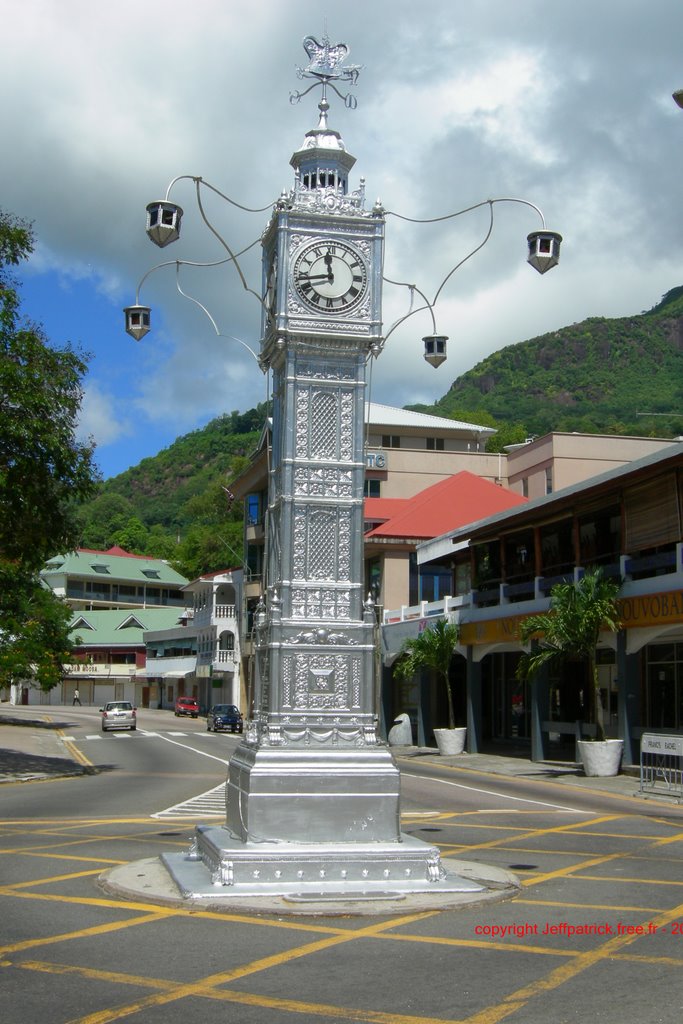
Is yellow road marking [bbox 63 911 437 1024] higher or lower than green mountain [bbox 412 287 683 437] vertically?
lower

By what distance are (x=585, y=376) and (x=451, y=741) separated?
148 m

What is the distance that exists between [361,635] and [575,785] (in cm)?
1400

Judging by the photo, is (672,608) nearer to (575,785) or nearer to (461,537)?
(575,785)

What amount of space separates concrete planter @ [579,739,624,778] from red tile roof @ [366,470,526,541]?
2197 centimetres

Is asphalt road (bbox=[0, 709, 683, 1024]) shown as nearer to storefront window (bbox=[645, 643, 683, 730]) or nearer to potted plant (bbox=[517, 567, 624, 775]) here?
potted plant (bbox=[517, 567, 624, 775])

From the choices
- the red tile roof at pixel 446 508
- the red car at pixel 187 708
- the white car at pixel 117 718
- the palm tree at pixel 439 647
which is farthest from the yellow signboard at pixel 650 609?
the red car at pixel 187 708

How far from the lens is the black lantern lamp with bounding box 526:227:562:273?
12.5 metres

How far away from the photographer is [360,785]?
10.5m

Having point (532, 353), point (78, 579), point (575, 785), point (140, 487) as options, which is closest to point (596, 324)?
point (532, 353)

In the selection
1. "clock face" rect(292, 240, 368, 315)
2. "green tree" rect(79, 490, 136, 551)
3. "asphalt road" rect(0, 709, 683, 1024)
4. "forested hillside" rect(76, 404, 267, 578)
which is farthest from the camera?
"green tree" rect(79, 490, 136, 551)

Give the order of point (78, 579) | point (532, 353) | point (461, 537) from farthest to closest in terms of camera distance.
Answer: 1. point (532, 353)
2. point (78, 579)
3. point (461, 537)

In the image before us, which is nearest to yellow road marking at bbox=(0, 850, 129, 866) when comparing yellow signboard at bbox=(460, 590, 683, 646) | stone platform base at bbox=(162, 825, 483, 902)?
stone platform base at bbox=(162, 825, 483, 902)

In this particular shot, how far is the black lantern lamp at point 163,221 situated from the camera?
476 inches

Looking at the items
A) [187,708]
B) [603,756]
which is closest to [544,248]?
[603,756]
